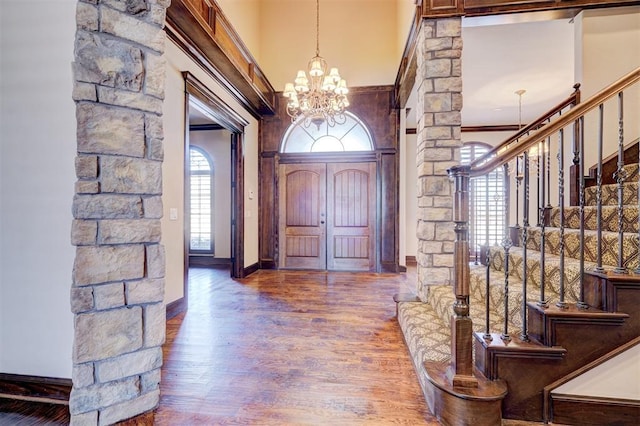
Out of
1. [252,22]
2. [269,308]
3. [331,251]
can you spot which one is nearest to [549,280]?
[269,308]

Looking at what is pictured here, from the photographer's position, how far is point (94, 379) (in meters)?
1.47

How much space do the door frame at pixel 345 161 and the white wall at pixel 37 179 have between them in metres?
4.24

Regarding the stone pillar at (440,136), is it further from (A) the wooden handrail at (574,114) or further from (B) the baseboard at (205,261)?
(B) the baseboard at (205,261)

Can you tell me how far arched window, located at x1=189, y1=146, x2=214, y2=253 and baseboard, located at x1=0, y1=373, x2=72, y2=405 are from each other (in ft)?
15.7

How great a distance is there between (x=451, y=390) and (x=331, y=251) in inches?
168

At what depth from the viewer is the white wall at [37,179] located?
5.34 feet

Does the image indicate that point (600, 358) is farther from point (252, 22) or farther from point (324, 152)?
point (252, 22)

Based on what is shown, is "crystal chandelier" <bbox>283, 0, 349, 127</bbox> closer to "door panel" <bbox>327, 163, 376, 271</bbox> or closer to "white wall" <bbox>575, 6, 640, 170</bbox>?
"door panel" <bbox>327, 163, 376, 271</bbox>

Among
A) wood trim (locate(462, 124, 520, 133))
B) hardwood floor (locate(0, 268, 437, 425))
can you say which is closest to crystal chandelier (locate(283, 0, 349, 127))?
hardwood floor (locate(0, 268, 437, 425))

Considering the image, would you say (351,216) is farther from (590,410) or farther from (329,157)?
(590,410)

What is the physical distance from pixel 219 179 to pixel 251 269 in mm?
2301

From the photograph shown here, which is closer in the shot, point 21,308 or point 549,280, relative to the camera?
point 21,308

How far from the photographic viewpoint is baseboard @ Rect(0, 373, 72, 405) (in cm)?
168

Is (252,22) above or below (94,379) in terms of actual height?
above
